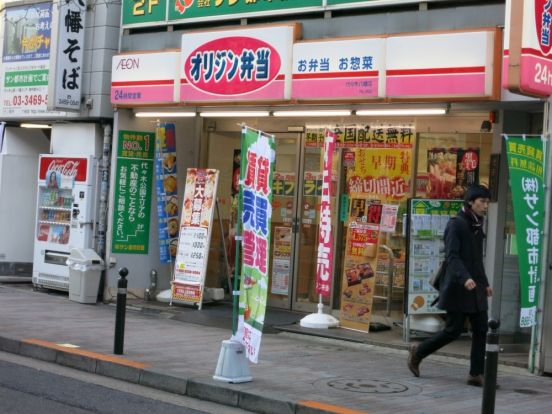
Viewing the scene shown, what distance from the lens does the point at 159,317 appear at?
13.9 meters

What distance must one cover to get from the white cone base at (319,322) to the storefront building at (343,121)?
0.23 meters

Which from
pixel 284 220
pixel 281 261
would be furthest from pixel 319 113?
pixel 281 261

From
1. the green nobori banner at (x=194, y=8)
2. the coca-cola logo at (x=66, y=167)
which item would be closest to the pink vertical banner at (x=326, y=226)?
the green nobori banner at (x=194, y=8)

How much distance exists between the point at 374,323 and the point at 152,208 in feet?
15.4

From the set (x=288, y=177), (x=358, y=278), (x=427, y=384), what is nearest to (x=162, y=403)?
(x=427, y=384)

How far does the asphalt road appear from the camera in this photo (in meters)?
8.06

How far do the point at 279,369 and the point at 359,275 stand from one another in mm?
2975

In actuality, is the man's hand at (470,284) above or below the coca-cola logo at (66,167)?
below

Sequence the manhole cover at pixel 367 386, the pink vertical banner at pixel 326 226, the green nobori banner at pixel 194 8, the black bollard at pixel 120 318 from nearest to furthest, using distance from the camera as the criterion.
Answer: the manhole cover at pixel 367 386 < the black bollard at pixel 120 318 < the pink vertical banner at pixel 326 226 < the green nobori banner at pixel 194 8

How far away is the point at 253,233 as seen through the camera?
882 centimetres

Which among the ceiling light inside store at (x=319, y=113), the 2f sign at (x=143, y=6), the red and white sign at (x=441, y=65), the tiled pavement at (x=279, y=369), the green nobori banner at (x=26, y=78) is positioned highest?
the 2f sign at (x=143, y=6)

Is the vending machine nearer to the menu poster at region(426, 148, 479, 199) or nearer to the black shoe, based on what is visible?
the menu poster at region(426, 148, 479, 199)

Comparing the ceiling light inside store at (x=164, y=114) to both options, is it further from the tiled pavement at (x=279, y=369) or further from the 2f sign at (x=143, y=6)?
the tiled pavement at (x=279, y=369)

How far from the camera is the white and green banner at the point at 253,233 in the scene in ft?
28.8
